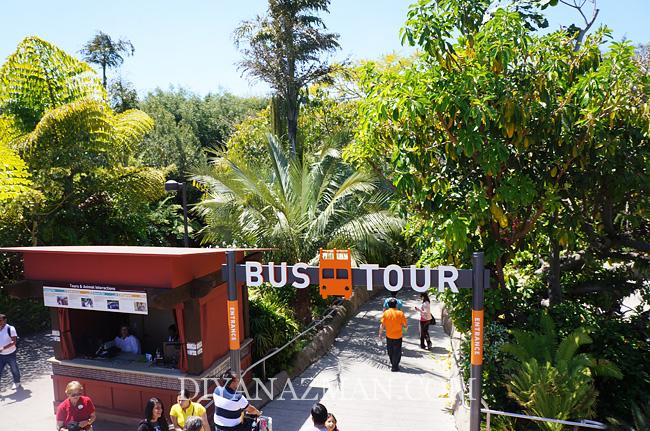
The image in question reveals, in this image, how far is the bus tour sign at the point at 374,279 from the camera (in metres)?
6.38

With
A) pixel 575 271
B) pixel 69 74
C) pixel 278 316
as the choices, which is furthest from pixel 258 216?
pixel 69 74

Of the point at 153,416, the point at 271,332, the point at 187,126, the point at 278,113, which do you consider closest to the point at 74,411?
the point at 153,416

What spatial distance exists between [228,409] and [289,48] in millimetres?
14112

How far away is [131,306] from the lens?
7.77m

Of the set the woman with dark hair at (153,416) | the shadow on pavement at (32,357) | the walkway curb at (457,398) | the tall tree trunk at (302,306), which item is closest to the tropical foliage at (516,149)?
the walkway curb at (457,398)

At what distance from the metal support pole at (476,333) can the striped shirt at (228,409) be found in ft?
10.1

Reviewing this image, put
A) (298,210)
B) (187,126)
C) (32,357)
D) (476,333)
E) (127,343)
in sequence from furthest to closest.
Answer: (187,126) → (32,357) → (298,210) → (127,343) → (476,333)

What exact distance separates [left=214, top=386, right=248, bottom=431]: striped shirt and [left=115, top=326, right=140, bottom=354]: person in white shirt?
3395 mm

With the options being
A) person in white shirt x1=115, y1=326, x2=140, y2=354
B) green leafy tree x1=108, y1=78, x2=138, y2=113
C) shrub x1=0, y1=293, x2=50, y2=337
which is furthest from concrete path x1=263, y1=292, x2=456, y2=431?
green leafy tree x1=108, y1=78, x2=138, y2=113

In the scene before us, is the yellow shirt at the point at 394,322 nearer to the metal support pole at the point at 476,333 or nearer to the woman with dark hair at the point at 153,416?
the metal support pole at the point at 476,333

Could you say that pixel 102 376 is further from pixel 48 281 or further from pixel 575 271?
pixel 575 271

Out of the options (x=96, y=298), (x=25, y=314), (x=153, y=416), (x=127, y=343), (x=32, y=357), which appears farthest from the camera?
(x=25, y=314)

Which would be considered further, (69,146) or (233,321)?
(69,146)

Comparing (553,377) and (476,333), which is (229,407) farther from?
(553,377)
